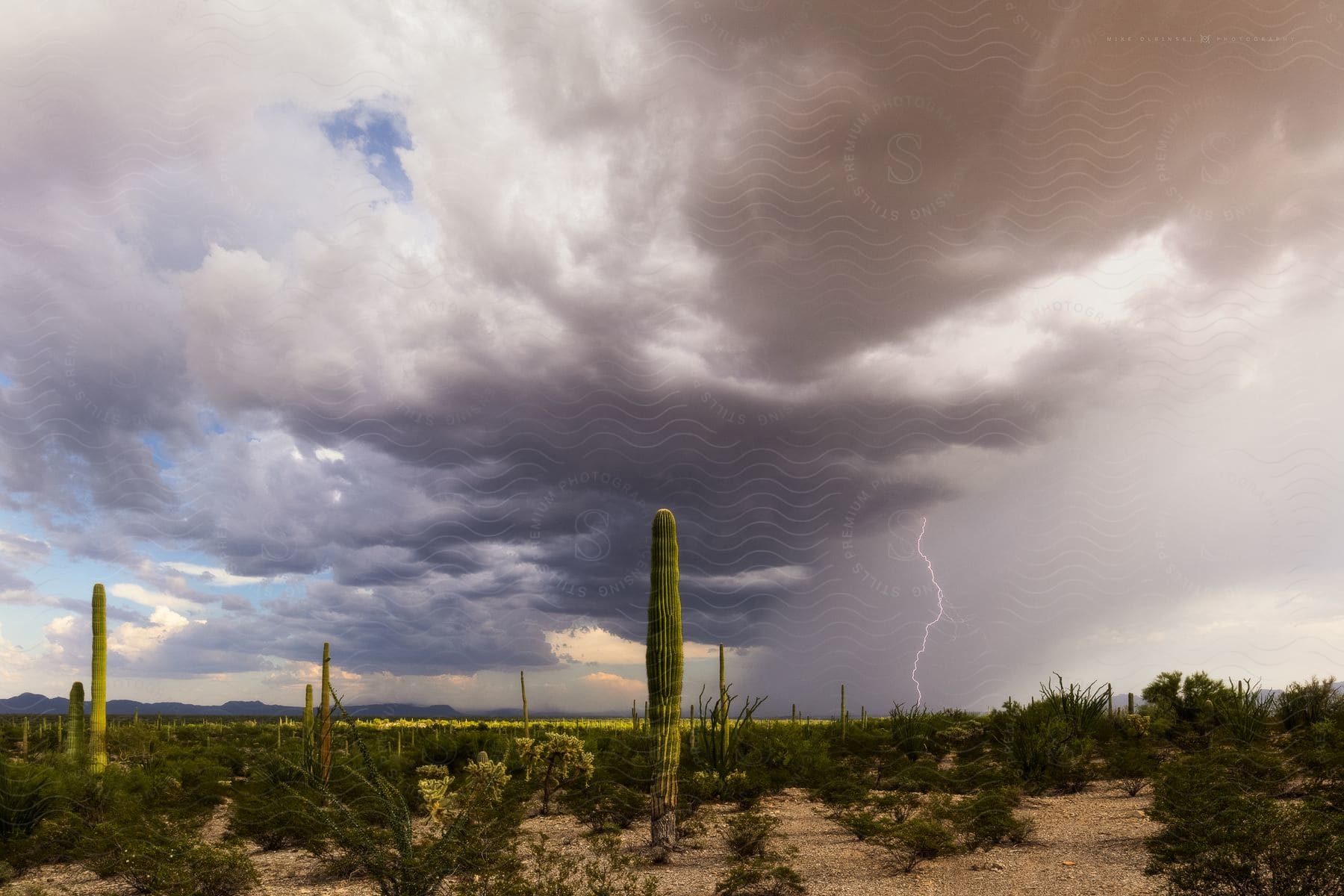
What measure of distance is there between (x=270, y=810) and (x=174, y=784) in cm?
458

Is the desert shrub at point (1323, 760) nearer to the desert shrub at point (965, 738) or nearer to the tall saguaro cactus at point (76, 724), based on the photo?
the desert shrub at point (965, 738)

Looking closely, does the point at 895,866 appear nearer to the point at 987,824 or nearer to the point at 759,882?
the point at 987,824

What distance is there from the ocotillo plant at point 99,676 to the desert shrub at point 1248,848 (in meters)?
23.7

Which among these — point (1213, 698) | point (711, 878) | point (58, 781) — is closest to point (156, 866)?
point (58, 781)

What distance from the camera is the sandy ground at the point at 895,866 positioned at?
9.71 meters

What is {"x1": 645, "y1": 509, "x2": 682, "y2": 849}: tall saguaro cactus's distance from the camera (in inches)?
484

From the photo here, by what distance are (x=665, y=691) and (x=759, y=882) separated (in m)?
3.29

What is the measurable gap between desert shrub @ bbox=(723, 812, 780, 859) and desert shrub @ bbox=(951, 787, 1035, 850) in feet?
8.99

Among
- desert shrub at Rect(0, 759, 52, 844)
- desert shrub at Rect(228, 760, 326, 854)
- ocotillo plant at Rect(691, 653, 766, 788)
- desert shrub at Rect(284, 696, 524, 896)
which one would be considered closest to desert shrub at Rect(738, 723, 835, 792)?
ocotillo plant at Rect(691, 653, 766, 788)

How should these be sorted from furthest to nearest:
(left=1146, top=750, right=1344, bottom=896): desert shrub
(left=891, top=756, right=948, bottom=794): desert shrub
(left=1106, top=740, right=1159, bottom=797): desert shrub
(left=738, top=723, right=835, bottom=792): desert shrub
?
(left=738, top=723, right=835, bottom=792): desert shrub → (left=891, top=756, right=948, bottom=794): desert shrub → (left=1106, top=740, right=1159, bottom=797): desert shrub → (left=1146, top=750, right=1344, bottom=896): desert shrub

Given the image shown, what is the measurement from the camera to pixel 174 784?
16.7m

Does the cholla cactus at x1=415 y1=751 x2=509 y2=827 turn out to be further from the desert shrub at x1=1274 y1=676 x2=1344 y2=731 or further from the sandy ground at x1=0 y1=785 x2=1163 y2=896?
the desert shrub at x1=1274 y1=676 x2=1344 y2=731

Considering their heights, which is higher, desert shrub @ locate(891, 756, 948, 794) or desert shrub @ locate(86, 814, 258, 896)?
desert shrub @ locate(86, 814, 258, 896)

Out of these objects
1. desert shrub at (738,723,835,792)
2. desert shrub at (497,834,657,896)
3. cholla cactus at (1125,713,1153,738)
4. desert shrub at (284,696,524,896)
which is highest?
desert shrub at (284,696,524,896)
